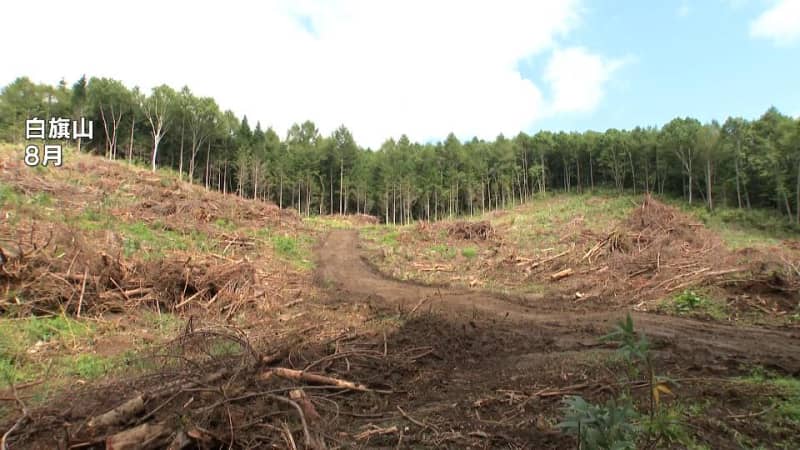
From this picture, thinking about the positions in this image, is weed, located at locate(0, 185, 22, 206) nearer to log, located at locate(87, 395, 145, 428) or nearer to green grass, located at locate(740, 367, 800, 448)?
log, located at locate(87, 395, 145, 428)

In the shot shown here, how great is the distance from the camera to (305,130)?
2451 inches

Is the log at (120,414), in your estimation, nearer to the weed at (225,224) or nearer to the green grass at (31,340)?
the green grass at (31,340)

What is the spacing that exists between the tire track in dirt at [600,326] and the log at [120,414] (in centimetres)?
580

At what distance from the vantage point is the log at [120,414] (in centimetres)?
340

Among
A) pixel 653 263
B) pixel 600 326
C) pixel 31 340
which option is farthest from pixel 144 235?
pixel 653 263

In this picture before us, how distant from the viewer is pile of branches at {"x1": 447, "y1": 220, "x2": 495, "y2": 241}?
22.8 metres

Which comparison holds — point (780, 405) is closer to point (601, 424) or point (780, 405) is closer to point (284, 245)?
point (601, 424)

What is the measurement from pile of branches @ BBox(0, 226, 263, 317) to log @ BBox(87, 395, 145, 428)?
5.53 meters

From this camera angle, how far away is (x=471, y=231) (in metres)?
23.2

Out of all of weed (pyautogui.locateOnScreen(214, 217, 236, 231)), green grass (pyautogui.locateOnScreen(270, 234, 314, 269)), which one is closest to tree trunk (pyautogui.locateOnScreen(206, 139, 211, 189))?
weed (pyautogui.locateOnScreen(214, 217, 236, 231))

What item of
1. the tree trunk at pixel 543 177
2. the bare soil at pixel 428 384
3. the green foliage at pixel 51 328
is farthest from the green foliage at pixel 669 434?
the tree trunk at pixel 543 177

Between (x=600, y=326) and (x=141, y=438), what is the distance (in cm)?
797

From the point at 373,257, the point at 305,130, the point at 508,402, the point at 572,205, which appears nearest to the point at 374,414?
the point at 508,402

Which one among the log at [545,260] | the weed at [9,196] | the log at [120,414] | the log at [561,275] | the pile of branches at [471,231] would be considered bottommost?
the log at [120,414]
